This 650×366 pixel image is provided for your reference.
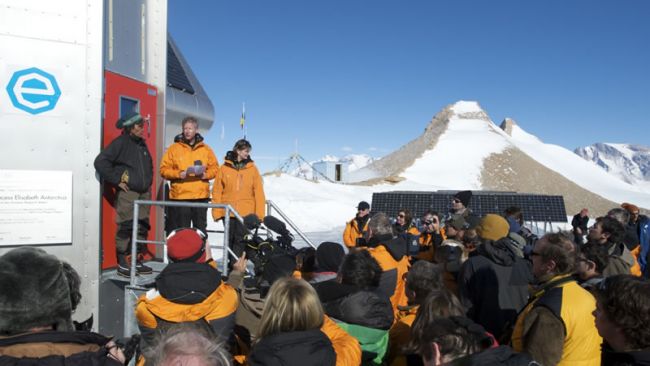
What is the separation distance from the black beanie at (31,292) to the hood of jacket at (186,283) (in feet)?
2.62

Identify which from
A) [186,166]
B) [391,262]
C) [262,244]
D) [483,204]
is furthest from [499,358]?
[483,204]

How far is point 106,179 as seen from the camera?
179 inches

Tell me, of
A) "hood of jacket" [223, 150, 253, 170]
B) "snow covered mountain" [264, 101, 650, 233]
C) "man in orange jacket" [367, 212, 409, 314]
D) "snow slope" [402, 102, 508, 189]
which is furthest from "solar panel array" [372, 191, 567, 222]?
"snow slope" [402, 102, 508, 189]

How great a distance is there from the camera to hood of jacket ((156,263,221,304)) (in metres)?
2.68

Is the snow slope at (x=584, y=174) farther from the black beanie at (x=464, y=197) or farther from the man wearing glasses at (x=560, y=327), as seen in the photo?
the man wearing glasses at (x=560, y=327)

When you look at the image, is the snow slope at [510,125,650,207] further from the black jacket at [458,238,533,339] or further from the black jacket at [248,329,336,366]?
the black jacket at [248,329,336,366]

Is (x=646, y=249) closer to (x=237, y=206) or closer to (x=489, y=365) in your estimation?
(x=237, y=206)

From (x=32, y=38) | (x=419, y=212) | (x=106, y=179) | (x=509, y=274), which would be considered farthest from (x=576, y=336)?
(x=419, y=212)

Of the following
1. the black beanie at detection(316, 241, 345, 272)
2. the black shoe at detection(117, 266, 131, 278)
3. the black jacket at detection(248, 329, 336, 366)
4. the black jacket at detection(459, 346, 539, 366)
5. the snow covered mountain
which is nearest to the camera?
the black jacket at detection(459, 346, 539, 366)

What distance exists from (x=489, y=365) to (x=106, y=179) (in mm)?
3873

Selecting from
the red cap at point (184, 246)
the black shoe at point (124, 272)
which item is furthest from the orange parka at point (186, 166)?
the red cap at point (184, 246)

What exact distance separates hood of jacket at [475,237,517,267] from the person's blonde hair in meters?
1.93

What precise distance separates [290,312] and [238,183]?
13.0ft

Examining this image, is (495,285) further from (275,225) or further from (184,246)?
(184,246)
